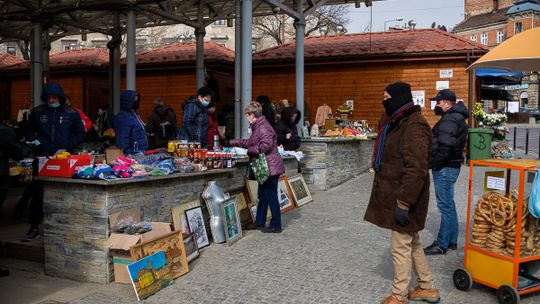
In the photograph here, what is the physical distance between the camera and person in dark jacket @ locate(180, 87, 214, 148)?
7.35 m

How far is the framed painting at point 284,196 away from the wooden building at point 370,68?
6108 mm

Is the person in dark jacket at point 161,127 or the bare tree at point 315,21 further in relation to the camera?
the bare tree at point 315,21

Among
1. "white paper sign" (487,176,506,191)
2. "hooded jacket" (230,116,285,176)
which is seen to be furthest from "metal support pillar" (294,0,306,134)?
"white paper sign" (487,176,506,191)

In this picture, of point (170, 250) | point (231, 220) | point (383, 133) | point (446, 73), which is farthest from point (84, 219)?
point (446, 73)

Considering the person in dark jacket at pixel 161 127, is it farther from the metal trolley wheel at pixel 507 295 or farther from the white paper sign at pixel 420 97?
the white paper sign at pixel 420 97

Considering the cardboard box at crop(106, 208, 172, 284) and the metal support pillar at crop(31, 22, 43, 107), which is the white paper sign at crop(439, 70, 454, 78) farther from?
the cardboard box at crop(106, 208, 172, 284)

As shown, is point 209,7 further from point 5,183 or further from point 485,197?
point 485,197

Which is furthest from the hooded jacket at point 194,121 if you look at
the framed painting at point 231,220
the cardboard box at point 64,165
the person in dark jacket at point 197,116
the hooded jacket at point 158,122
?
the hooded jacket at point 158,122

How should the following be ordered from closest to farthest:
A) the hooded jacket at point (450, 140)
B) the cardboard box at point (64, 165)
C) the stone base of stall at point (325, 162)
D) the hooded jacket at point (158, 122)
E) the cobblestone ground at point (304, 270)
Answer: the cobblestone ground at point (304, 270) < the cardboard box at point (64, 165) < the hooded jacket at point (450, 140) < the hooded jacket at point (158, 122) < the stone base of stall at point (325, 162)

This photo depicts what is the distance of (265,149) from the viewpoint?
7.05 m

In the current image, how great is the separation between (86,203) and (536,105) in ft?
240

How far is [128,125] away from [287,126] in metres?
3.84

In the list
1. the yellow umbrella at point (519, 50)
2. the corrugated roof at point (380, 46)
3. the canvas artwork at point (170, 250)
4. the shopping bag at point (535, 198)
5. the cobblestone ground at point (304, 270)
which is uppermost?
the corrugated roof at point (380, 46)

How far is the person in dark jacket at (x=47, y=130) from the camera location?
645 centimetres
